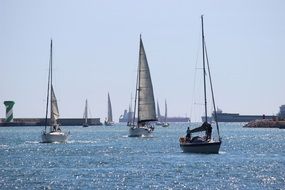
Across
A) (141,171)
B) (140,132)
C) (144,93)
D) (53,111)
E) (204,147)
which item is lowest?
(141,171)

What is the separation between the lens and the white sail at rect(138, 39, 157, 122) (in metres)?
108

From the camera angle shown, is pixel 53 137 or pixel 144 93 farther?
pixel 144 93

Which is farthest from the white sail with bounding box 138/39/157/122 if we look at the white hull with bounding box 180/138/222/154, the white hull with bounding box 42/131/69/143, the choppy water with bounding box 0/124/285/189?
the white hull with bounding box 180/138/222/154

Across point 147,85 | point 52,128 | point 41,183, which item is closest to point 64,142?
point 52,128

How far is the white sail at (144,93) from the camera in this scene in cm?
10838

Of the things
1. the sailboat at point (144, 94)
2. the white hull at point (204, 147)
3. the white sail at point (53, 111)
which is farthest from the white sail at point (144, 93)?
the white hull at point (204, 147)

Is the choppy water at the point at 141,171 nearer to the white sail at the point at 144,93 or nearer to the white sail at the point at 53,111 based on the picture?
the white sail at the point at 53,111

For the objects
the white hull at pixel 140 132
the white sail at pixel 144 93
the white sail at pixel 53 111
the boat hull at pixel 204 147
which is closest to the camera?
the boat hull at pixel 204 147

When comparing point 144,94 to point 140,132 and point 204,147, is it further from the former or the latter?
point 204,147

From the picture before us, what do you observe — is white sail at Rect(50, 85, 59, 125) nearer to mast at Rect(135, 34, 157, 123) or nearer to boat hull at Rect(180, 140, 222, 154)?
mast at Rect(135, 34, 157, 123)

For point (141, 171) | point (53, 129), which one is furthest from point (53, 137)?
point (141, 171)

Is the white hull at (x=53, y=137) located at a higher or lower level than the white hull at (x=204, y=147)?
higher

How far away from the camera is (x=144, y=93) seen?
357 ft

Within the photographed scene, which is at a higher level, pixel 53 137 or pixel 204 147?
pixel 53 137
